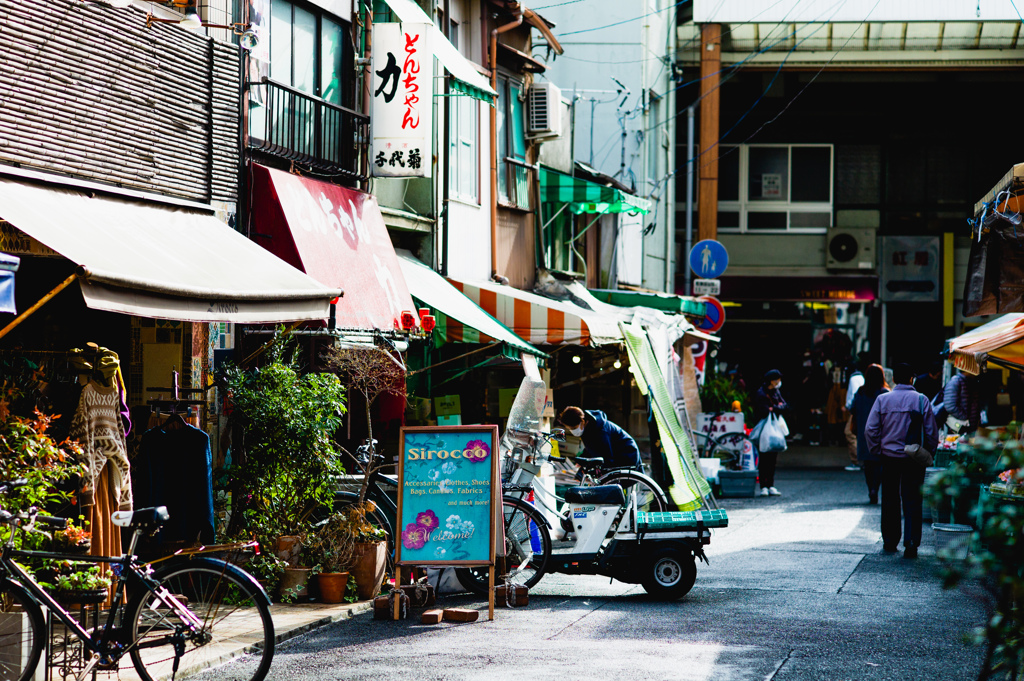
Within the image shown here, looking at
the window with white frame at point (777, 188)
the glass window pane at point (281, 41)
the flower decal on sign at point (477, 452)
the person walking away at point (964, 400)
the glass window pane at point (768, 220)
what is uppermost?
the window with white frame at point (777, 188)

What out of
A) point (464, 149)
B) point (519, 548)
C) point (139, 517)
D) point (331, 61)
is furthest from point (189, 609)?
point (464, 149)

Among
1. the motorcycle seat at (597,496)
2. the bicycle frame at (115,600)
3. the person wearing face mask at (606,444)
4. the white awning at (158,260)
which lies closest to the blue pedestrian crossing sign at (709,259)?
the person wearing face mask at (606,444)

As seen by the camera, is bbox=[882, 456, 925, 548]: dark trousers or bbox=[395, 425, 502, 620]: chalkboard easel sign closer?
bbox=[395, 425, 502, 620]: chalkboard easel sign

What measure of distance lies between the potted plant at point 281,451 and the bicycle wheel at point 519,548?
1444mm

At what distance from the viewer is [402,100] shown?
14.3 meters

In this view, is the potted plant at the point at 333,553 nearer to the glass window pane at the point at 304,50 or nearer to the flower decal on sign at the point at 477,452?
the flower decal on sign at the point at 477,452

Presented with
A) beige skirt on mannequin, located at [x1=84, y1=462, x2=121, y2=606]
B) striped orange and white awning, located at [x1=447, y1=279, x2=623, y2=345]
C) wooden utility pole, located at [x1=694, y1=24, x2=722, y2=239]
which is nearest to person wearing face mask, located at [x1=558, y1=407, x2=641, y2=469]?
striped orange and white awning, located at [x1=447, y1=279, x2=623, y2=345]

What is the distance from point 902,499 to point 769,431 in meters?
6.34

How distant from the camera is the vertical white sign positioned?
46.4 ft

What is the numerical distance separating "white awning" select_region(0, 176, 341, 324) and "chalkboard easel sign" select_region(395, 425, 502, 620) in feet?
4.74

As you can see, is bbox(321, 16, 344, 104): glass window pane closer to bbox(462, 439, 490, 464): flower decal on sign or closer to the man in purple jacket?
bbox(462, 439, 490, 464): flower decal on sign

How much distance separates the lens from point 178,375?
10.9m

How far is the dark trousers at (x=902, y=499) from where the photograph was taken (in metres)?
12.9

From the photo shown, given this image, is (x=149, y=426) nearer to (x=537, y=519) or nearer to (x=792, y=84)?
(x=537, y=519)
